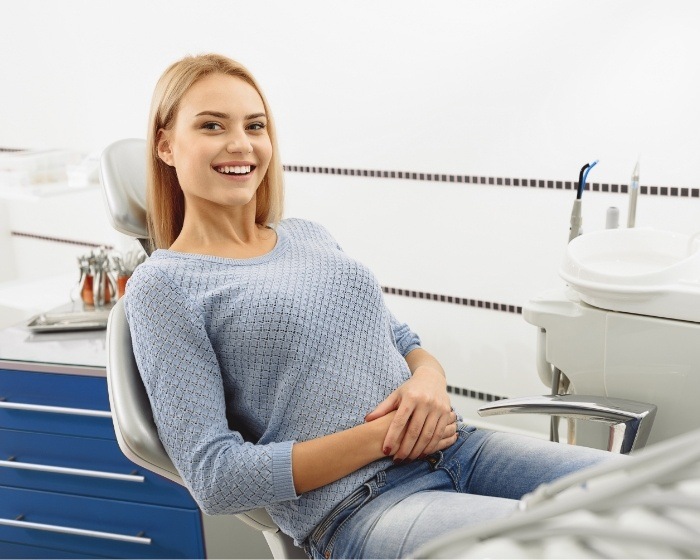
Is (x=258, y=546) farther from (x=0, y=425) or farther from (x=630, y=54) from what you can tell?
(x=630, y=54)

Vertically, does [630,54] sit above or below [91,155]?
above

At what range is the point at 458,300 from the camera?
2.77m

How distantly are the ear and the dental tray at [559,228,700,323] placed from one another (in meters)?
0.81

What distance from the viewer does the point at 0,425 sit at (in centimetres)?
244

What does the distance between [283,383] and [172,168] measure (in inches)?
22.3

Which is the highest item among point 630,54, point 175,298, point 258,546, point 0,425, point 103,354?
point 630,54

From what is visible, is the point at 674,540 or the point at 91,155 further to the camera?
the point at 91,155

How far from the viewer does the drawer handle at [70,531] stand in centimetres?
238

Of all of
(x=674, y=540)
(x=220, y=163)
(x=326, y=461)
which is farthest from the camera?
(x=220, y=163)

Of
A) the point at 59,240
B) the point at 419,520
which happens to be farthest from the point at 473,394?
the point at 59,240

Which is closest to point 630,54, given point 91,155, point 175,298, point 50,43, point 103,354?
point 175,298

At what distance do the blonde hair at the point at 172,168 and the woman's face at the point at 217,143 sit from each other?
2 centimetres

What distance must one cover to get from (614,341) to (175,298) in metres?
0.83

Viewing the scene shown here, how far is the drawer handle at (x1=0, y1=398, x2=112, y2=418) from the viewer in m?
2.31
